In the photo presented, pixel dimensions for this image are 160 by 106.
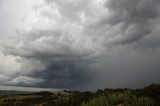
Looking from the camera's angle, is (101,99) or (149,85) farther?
(149,85)

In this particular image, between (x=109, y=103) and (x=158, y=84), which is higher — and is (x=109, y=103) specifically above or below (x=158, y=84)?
below

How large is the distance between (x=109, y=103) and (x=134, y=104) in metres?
20.7

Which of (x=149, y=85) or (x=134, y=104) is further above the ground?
(x=149, y=85)

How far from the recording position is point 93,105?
484ft

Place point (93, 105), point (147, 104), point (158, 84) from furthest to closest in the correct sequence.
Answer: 1. point (158, 84)
2. point (93, 105)
3. point (147, 104)

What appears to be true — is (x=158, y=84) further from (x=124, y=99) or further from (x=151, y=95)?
(x=124, y=99)

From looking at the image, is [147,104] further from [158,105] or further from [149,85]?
[149,85]

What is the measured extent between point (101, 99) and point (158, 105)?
124 feet

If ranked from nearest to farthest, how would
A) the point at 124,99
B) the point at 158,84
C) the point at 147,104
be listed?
the point at 147,104 → the point at 124,99 → the point at 158,84

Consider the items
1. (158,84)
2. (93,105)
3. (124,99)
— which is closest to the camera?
(124,99)

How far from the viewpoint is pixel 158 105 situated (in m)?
116

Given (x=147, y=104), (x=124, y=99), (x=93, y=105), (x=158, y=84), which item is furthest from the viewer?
(x=158, y=84)

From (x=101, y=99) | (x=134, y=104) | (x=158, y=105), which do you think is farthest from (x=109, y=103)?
(x=158, y=105)

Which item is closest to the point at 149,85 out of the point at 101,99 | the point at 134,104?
the point at 101,99
